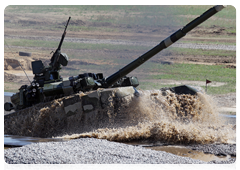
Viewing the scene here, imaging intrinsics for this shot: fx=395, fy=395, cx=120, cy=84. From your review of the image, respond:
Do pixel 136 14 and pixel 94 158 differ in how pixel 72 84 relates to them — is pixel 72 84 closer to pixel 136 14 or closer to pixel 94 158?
pixel 94 158

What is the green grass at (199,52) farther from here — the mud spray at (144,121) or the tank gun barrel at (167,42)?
the tank gun barrel at (167,42)

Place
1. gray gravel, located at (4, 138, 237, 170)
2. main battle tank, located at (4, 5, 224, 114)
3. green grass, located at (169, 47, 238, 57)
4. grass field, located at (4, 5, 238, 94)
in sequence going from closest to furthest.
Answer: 1. gray gravel, located at (4, 138, 237, 170)
2. main battle tank, located at (4, 5, 224, 114)
3. grass field, located at (4, 5, 238, 94)
4. green grass, located at (169, 47, 238, 57)

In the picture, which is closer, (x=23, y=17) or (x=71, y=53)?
(x=71, y=53)

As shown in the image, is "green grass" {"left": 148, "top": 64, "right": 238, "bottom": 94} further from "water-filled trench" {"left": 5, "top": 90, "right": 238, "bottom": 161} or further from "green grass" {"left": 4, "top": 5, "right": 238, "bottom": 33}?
"water-filled trench" {"left": 5, "top": 90, "right": 238, "bottom": 161}

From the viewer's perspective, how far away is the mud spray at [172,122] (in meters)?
11.1

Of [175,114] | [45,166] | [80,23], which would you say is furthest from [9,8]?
[45,166]

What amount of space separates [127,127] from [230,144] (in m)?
2.92

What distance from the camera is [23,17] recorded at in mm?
39000

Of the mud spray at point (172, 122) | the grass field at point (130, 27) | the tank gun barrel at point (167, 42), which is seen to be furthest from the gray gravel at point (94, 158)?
the grass field at point (130, 27)

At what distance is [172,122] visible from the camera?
38.3 ft

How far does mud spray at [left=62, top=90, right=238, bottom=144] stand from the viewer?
11.1 metres

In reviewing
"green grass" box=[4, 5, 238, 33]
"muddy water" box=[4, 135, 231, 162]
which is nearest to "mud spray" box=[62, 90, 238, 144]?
"muddy water" box=[4, 135, 231, 162]

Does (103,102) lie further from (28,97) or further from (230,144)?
(230,144)

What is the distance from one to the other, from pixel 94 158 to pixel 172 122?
370cm
